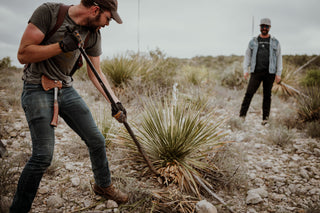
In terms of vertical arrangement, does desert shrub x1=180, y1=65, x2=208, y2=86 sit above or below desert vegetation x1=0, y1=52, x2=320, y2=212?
above

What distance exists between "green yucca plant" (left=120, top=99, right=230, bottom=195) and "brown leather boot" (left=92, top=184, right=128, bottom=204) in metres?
0.52

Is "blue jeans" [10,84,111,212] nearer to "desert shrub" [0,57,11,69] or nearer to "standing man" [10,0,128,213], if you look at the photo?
"standing man" [10,0,128,213]

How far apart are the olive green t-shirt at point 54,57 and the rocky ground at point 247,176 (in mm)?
1224

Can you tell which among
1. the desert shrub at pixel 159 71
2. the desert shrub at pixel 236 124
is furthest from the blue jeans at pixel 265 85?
the desert shrub at pixel 159 71

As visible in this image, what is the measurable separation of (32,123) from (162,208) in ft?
4.57

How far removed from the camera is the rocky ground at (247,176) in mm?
2178

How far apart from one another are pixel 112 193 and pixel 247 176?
1829 millimetres

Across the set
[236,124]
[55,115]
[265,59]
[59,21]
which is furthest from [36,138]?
[265,59]

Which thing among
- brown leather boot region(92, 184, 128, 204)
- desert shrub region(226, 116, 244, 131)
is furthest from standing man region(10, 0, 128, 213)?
desert shrub region(226, 116, 244, 131)

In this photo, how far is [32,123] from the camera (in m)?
1.46

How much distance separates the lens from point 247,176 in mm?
2820

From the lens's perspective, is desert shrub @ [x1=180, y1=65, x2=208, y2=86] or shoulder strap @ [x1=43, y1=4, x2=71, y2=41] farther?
desert shrub @ [x1=180, y1=65, x2=208, y2=86]

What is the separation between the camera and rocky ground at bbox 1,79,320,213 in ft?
7.14

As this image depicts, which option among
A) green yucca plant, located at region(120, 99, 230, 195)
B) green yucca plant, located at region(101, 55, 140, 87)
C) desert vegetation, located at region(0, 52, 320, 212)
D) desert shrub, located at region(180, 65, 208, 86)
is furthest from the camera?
desert shrub, located at region(180, 65, 208, 86)
